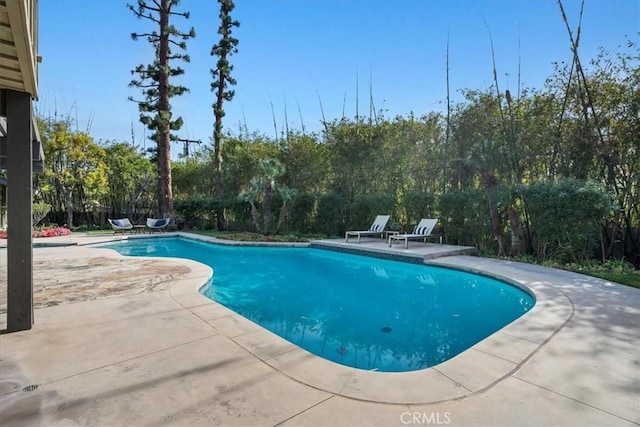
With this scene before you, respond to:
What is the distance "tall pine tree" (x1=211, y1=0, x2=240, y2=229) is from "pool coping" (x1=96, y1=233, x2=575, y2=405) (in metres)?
14.1

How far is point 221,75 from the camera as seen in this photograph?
56.7 ft

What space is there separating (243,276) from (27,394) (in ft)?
17.2

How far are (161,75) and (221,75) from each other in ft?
9.90

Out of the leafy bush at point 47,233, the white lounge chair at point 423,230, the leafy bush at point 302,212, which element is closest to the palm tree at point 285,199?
the leafy bush at point 302,212

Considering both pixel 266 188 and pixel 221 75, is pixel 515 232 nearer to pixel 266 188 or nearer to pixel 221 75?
pixel 266 188

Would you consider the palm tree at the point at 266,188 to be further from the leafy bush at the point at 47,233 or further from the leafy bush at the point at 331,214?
the leafy bush at the point at 47,233

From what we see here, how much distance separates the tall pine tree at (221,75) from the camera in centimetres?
1694

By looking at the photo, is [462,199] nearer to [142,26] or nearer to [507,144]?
[507,144]

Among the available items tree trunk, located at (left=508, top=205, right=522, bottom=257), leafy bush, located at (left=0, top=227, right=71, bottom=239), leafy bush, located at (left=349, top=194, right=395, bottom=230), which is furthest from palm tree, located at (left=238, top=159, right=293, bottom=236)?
tree trunk, located at (left=508, top=205, right=522, bottom=257)

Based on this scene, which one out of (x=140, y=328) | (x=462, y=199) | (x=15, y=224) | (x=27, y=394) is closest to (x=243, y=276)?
(x=140, y=328)

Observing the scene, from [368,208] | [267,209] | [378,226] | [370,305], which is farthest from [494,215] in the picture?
[267,209]

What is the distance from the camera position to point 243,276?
7434 millimetres

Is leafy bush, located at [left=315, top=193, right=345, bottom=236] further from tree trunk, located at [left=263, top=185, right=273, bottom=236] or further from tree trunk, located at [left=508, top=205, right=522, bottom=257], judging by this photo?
tree trunk, located at [left=508, top=205, right=522, bottom=257]

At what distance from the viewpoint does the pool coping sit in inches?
90.0
